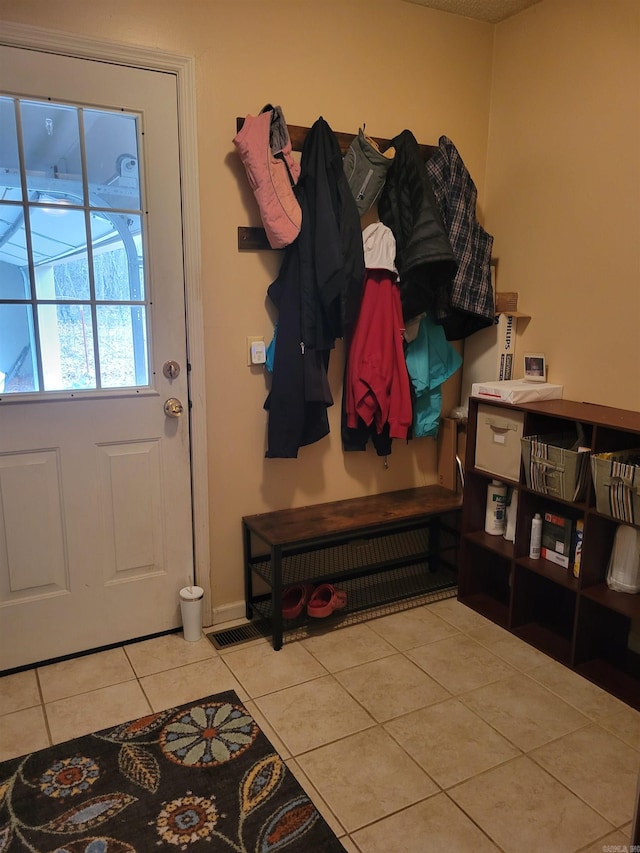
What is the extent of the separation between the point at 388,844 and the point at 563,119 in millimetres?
2656

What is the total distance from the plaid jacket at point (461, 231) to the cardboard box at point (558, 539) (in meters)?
A: 0.94

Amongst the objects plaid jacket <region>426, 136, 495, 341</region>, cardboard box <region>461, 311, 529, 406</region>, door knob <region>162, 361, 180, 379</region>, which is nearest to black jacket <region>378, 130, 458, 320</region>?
plaid jacket <region>426, 136, 495, 341</region>

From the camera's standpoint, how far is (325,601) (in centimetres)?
263

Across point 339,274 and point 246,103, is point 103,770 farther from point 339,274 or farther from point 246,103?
point 246,103

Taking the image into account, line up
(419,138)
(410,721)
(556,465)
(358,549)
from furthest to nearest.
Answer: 1. (358,549)
2. (419,138)
3. (556,465)
4. (410,721)

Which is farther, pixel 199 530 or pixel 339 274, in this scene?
pixel 199 530

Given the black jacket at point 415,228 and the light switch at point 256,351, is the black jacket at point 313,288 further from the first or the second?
the black jacket at point 415,228

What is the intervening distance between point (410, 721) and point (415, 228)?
6.11 ft

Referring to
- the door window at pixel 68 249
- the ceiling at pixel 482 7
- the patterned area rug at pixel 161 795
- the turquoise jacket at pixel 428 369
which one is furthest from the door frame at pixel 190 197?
the ceiling at pixel 482 7

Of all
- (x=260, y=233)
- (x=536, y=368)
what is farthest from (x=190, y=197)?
(x=536, y=368)

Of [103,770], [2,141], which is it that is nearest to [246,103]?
[2,141]

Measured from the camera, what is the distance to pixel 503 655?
95.0 inches

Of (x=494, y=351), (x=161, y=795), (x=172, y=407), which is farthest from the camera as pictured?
(x=494, y=351)

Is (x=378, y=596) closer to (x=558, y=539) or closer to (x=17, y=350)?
(x=558, y=539)
